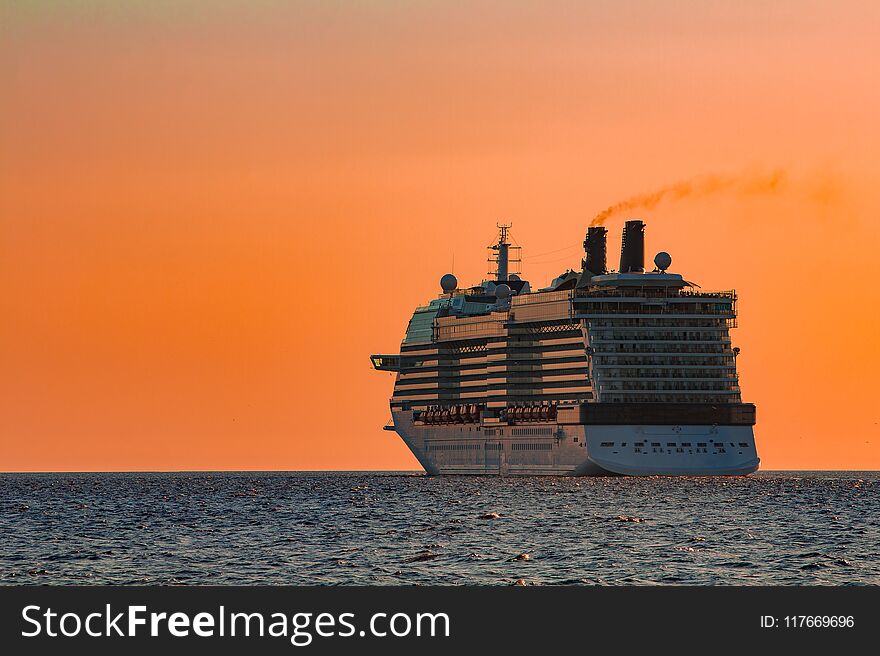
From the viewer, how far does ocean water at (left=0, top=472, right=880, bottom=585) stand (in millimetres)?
64875

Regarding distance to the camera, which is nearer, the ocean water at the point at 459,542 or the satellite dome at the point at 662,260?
the ocean water at the point at 459,542

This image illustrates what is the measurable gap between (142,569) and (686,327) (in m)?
125

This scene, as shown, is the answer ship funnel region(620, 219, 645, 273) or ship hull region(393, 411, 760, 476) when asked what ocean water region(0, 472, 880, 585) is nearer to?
ship hull region(393, 411, 760, 476)

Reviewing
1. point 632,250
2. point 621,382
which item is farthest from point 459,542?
point 632,250

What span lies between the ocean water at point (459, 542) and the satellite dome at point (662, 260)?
56485 mm

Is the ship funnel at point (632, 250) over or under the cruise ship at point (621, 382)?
over

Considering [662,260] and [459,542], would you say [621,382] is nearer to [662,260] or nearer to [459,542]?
[662,260]

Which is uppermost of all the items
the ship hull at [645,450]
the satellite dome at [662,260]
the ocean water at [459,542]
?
the satellite dome at [662,260]

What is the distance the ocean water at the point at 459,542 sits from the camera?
64.9 meters

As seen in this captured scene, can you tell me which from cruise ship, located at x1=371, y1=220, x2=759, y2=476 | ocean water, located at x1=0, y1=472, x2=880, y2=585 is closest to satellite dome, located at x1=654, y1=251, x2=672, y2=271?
cruise ship, located at x1=371, y1=220, x2=759, y2=476

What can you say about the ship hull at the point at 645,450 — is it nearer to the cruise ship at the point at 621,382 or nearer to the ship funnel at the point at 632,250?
the cruise ship at the point at 621,382

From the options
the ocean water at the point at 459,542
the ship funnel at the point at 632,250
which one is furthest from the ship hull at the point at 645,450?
the ocean water at the point at 459,542

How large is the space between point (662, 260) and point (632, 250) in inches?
165
